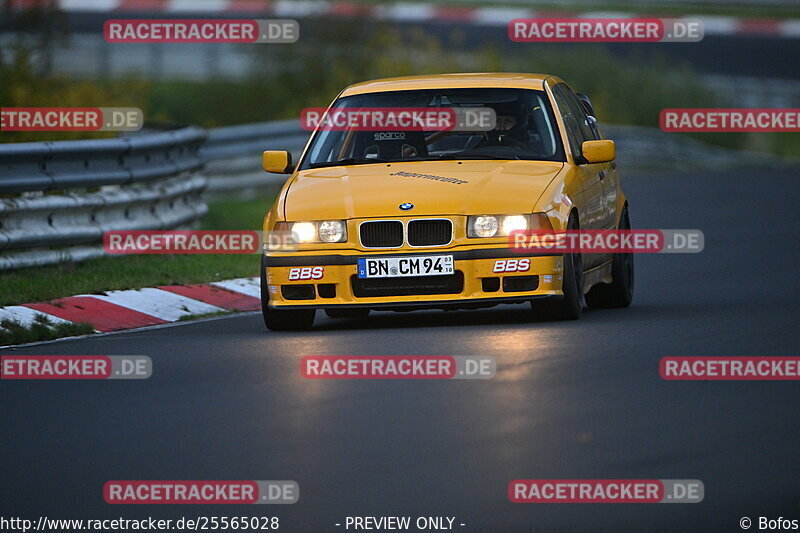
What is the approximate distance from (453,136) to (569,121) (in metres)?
0.87

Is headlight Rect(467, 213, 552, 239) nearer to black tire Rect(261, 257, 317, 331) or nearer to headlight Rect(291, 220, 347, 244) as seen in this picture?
headlight Rect(291, 220, 347, 244)

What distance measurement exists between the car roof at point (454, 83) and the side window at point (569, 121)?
17 centimetres

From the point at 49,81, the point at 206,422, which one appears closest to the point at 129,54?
the point at 49,81

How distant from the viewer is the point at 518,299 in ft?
36.3

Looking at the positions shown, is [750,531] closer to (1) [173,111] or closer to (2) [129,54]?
(1) [173,111]

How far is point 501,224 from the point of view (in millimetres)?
11172

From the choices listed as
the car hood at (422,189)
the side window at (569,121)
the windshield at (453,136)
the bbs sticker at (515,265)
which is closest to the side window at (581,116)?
the side window at (569,121)

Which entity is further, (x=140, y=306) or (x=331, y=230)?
(x=140, y=306)

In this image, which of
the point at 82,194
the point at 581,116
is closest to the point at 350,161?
the point at 581,116

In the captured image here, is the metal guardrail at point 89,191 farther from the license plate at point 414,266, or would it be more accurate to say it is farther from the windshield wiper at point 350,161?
the license plate at point 414,266

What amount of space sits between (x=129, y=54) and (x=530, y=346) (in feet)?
82.6

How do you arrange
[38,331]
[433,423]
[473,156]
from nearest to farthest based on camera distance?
1. [433,423]
2. [38,331]
3. [473,156]

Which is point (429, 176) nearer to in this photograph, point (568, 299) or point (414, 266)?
point (414, 266)

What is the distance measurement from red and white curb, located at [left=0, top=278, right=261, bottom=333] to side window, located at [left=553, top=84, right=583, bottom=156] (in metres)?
2.63
